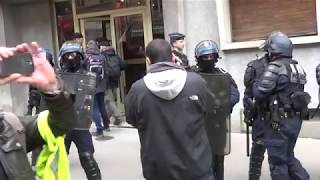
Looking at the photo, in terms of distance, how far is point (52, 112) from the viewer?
2443 mm

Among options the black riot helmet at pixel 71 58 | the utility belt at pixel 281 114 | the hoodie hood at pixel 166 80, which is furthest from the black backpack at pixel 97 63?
the hoodie hood at pixel 166 80

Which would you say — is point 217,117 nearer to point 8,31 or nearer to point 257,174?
point 257,174

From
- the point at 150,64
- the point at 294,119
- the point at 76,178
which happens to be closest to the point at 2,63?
the point at 150,64

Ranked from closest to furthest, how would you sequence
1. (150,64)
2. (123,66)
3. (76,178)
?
(150,64)
(76,178)
(123,66)

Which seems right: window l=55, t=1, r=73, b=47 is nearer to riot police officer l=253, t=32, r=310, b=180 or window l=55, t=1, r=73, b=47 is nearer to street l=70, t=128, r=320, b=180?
street l=70, t=128, r=320, b=180

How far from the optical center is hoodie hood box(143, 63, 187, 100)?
3.94 m

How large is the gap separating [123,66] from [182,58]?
3257 mm

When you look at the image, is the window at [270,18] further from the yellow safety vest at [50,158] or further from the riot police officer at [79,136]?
the yellow safety vest at [50,158]

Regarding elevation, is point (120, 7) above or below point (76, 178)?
above

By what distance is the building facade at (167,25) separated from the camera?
8820 millimetres

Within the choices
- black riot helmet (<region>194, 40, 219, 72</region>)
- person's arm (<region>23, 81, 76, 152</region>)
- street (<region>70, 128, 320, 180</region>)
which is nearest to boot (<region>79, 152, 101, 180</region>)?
street (<region>70, 128, 320, 180</region>)

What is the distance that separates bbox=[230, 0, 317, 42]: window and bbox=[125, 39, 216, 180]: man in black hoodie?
5.20m

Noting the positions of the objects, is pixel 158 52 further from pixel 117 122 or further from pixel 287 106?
pixel 117 122

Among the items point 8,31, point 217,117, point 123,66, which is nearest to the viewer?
point 217,117
